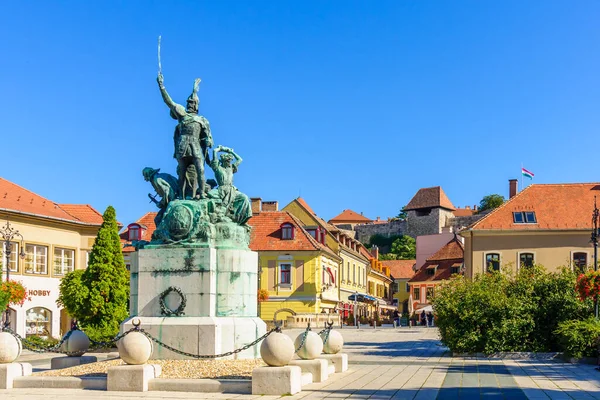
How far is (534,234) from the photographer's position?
45.8 meters

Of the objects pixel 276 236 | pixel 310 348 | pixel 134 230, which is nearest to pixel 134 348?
pixel 310 348

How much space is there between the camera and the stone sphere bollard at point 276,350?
1364cm

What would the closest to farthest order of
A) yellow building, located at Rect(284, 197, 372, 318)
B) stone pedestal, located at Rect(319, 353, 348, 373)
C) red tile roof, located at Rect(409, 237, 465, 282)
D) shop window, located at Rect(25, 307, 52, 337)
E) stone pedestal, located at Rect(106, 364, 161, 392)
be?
stone pedestal, located at Rect(106, 364, 161, 392)
stone pedestal, located at Rect(319, 353, 348, 373)
shop window, located at Rect(25, 307, 52, 337)
yellow building, located at Rect(284, 197, 372, 318)
red tile roof, located at Rect(409, 237, 465, 282)

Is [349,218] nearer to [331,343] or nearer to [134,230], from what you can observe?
[134,230]

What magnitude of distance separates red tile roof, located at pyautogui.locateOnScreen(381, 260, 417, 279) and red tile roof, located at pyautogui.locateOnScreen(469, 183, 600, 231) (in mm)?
55248

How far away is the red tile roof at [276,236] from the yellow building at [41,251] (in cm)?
1592

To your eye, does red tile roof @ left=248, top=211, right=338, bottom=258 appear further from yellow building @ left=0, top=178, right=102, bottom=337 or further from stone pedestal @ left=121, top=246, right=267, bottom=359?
stone pedestal @ left=121, top=246, right=267, bottom=359

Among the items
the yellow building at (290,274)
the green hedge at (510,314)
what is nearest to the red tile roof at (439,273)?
the yellow building at (290,274)

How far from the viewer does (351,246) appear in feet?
260

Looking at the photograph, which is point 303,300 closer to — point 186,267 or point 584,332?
point 584,332

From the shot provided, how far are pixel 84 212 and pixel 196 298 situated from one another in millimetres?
32407

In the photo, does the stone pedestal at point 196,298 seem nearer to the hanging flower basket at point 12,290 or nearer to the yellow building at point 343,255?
the hanging flower basket at point 12,290

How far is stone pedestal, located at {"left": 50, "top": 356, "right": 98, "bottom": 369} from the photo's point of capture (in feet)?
57.7

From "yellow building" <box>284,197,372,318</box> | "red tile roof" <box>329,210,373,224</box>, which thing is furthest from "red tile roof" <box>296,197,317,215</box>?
"red tile roof" <box>329,210,373,224</box>
